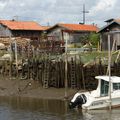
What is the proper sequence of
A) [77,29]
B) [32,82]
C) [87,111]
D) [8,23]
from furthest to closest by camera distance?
1. [8,23]
2. [77,29]
3. [32,82]
4. [87,111]

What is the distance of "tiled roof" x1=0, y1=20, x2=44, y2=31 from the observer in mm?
86562

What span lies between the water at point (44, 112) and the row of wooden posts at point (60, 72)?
3143 millimetres

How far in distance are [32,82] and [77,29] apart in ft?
132

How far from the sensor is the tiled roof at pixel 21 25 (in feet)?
284

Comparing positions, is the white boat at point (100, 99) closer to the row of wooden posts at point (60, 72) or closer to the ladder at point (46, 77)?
the row of wooden posts at point (60, 72)

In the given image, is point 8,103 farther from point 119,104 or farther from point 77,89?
point 119,104

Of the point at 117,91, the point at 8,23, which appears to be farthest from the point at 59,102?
the point at 8,23

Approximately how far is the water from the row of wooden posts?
3.14m

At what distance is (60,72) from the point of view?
39.2 metres

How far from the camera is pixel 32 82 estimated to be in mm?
41906

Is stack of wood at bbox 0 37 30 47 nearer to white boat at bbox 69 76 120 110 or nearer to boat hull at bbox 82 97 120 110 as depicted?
white boat at bbox 69 76 120 110

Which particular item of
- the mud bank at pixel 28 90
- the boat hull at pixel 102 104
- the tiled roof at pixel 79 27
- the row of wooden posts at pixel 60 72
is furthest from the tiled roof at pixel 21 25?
the boat hull at pixel 102 104

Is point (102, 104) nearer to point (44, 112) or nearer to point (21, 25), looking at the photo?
point (44, 112)

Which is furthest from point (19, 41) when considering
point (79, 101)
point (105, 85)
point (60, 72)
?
point (79, 101)
